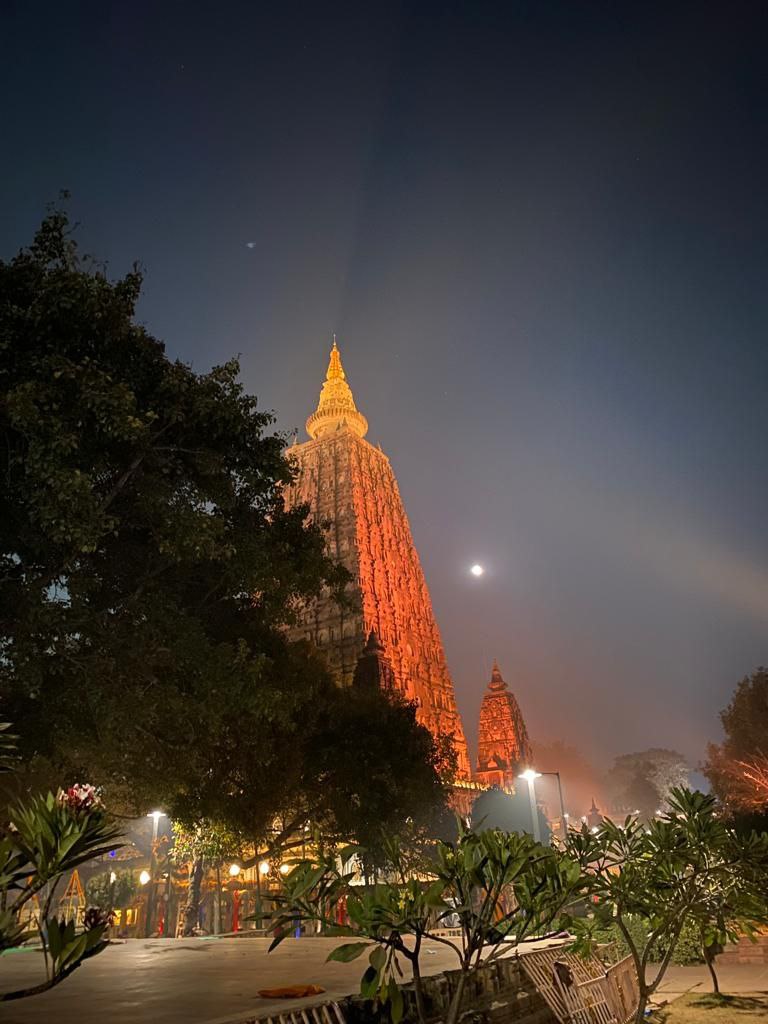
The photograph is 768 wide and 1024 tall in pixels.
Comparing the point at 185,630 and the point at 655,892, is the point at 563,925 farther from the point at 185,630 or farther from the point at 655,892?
the point at 185,630

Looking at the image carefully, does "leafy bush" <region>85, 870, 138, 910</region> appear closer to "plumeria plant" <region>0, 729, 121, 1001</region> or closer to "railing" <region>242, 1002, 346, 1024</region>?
"railing" <region>242, 1002, 346, 1024</region>

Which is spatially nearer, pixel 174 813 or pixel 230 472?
pixel 230 472

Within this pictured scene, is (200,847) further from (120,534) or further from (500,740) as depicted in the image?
(500,740)

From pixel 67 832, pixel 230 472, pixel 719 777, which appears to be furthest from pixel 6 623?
pixel 719 777

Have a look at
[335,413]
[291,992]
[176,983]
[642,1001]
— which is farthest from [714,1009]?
[335,413]

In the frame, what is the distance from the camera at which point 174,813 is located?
923 inches

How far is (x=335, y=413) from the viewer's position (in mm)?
76438

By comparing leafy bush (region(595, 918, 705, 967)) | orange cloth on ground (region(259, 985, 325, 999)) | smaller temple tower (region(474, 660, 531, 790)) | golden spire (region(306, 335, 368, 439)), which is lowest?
leafy bush (region(595, 918, 705, 967))

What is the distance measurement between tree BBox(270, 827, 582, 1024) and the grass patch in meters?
8.31

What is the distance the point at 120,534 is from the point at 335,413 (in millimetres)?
62778

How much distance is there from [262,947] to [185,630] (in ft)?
34.8

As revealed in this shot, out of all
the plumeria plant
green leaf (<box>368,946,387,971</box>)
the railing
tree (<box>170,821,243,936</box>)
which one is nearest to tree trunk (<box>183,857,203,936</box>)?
tree (<box>170,821,243,936</box>)

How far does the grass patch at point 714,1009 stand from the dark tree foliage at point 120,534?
28.4 feet

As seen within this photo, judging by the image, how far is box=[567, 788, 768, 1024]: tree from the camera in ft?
24.4
